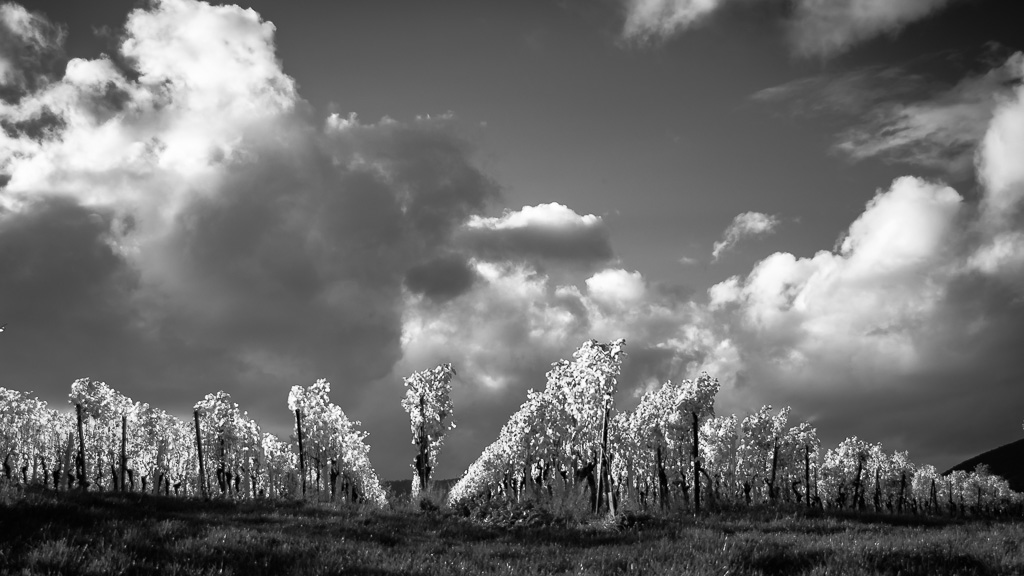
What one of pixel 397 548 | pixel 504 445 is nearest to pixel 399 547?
pixel 397 548

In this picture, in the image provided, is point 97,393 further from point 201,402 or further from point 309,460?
point 309,460

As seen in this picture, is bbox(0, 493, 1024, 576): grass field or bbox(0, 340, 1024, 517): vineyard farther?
bbox(0, 340, 1024, 517): vineyard

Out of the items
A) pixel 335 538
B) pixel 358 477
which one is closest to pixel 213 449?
pixel 358 477

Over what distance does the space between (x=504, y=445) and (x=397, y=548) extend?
207 feet

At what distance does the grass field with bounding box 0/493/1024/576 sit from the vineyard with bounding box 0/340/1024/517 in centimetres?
692

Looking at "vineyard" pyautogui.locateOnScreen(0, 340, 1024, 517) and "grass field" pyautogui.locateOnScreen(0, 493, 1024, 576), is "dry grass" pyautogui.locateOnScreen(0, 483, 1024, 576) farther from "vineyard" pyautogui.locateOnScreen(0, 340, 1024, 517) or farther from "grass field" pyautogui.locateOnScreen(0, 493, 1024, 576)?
"vineyard" pyautogui.locateOnScreen(0, 340, 1024, 517)

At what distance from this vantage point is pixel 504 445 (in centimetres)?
7525

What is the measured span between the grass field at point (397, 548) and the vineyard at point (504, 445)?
Answer: 22.7ft

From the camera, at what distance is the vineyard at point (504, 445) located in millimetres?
38656

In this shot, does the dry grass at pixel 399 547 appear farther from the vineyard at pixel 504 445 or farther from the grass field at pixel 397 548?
the vineyard at pixel 504 445

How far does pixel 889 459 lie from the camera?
361 ft

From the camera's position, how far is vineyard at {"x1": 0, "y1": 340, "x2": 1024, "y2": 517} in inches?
1522

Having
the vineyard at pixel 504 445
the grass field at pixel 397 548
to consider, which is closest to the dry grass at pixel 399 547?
the grass field at pixel 397 548

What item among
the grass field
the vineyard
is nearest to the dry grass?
the grass field
